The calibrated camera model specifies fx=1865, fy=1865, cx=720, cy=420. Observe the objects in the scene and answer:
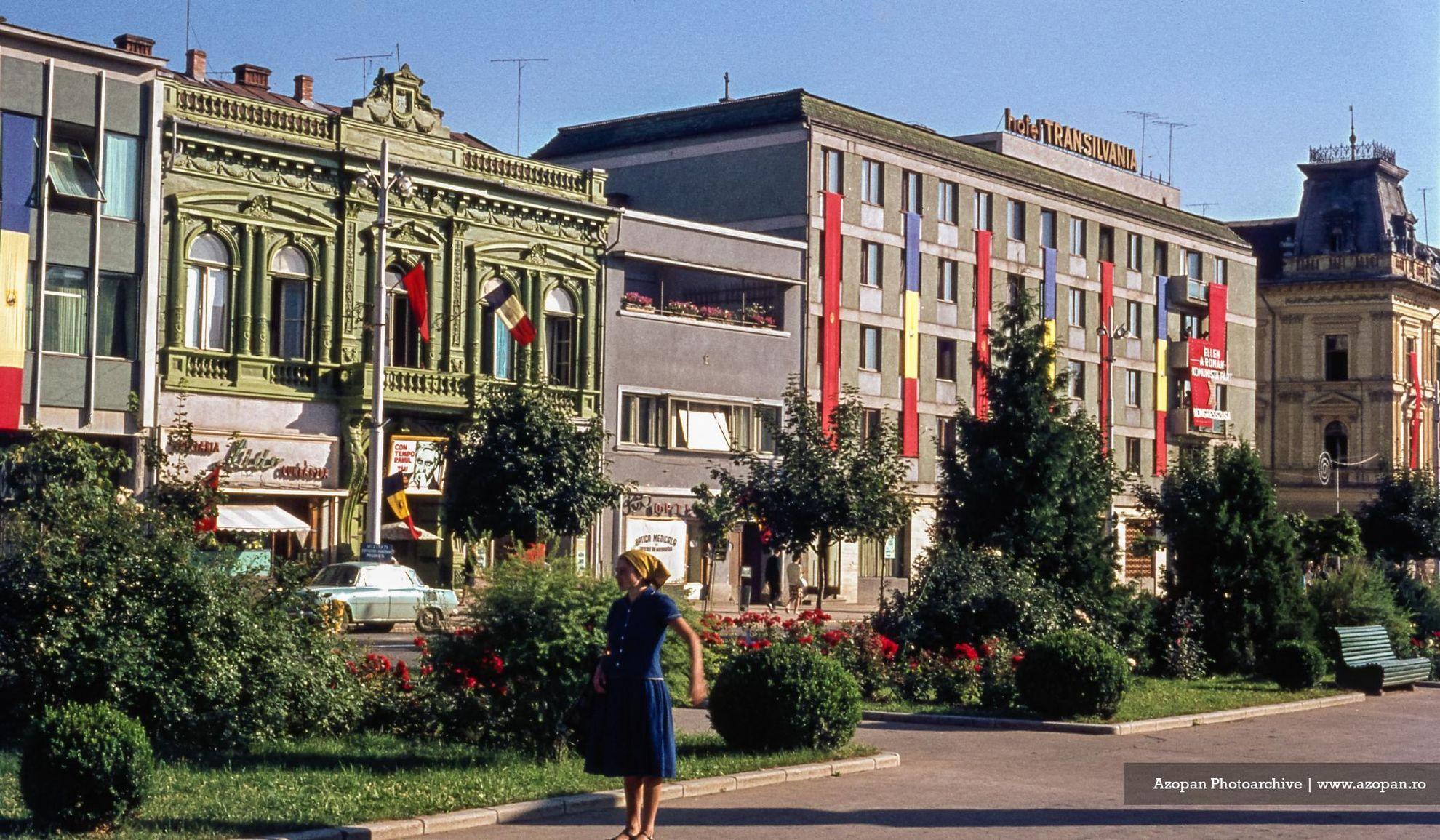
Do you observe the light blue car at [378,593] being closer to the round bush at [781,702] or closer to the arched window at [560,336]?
the arched window at [560,336]

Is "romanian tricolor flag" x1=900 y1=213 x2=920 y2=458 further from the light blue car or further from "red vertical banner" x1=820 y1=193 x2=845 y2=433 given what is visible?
the light blue car

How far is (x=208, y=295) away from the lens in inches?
1618

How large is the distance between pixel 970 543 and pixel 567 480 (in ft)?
55.5

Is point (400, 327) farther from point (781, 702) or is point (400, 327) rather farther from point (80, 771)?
point (80, 771)

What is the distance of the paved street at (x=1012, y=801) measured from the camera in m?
12.5

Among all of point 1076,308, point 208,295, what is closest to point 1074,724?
point 208,295

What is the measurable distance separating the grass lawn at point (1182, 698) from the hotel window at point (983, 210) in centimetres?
3711

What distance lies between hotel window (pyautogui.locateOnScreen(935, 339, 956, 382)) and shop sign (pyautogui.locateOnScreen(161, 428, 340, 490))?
24.8m

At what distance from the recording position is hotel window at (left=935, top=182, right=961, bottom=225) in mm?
61062

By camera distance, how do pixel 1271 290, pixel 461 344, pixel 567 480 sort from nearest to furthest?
1. pixel 567 480
2. pixel 461 344
3. pixel 1271 290

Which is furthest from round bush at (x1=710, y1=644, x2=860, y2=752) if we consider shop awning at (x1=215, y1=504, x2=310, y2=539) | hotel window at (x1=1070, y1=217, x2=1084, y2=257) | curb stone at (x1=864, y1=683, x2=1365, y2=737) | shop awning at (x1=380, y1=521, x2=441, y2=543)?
hotel window at (x1=1070, y1=217, x2=1084, y2=257)

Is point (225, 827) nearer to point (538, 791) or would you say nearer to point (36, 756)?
point (36, 756)

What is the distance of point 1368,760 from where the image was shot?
17.2 metres

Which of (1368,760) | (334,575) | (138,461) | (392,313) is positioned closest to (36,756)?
(1368,760)
